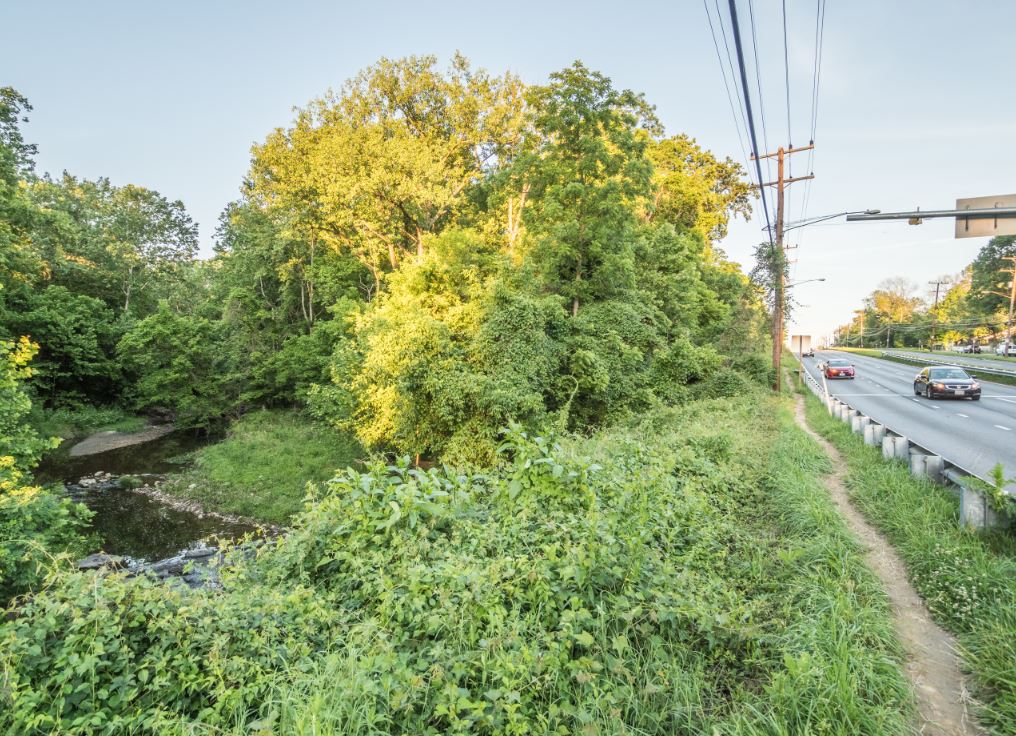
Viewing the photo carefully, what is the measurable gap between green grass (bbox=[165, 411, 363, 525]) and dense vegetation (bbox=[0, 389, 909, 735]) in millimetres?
12746

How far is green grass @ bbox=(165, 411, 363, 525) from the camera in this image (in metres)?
17.5

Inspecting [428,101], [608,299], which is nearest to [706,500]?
[608,299]

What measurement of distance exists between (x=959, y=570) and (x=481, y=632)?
192 inches

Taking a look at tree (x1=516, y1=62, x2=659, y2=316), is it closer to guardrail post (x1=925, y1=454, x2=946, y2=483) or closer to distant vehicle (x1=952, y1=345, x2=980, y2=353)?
guardrail post (x1=925, y1=454, x2=946, y2=483)

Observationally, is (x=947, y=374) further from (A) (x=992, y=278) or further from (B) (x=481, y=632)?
(A) (x=992, y=278)

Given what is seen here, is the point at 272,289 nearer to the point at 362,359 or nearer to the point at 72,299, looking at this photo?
the point at 72,299

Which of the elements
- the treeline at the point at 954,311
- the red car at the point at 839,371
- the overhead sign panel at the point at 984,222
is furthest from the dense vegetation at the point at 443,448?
the treeline at the point at 954,311

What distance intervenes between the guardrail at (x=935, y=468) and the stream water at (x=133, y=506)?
1343 cm

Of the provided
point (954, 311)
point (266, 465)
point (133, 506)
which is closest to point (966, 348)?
point (954, 311)

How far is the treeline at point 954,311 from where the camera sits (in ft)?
180

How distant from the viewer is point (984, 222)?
706cm

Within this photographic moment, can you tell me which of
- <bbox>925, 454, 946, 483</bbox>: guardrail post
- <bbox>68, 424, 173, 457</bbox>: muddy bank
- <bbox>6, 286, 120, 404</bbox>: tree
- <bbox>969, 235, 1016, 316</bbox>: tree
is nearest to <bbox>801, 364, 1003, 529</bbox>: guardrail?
<bbox>925, 454, 946, 483</bbox>: guardrail post

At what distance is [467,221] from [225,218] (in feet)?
71.4

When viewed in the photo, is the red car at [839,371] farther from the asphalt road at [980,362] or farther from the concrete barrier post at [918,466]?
the concrete barrier post at [918,466]
